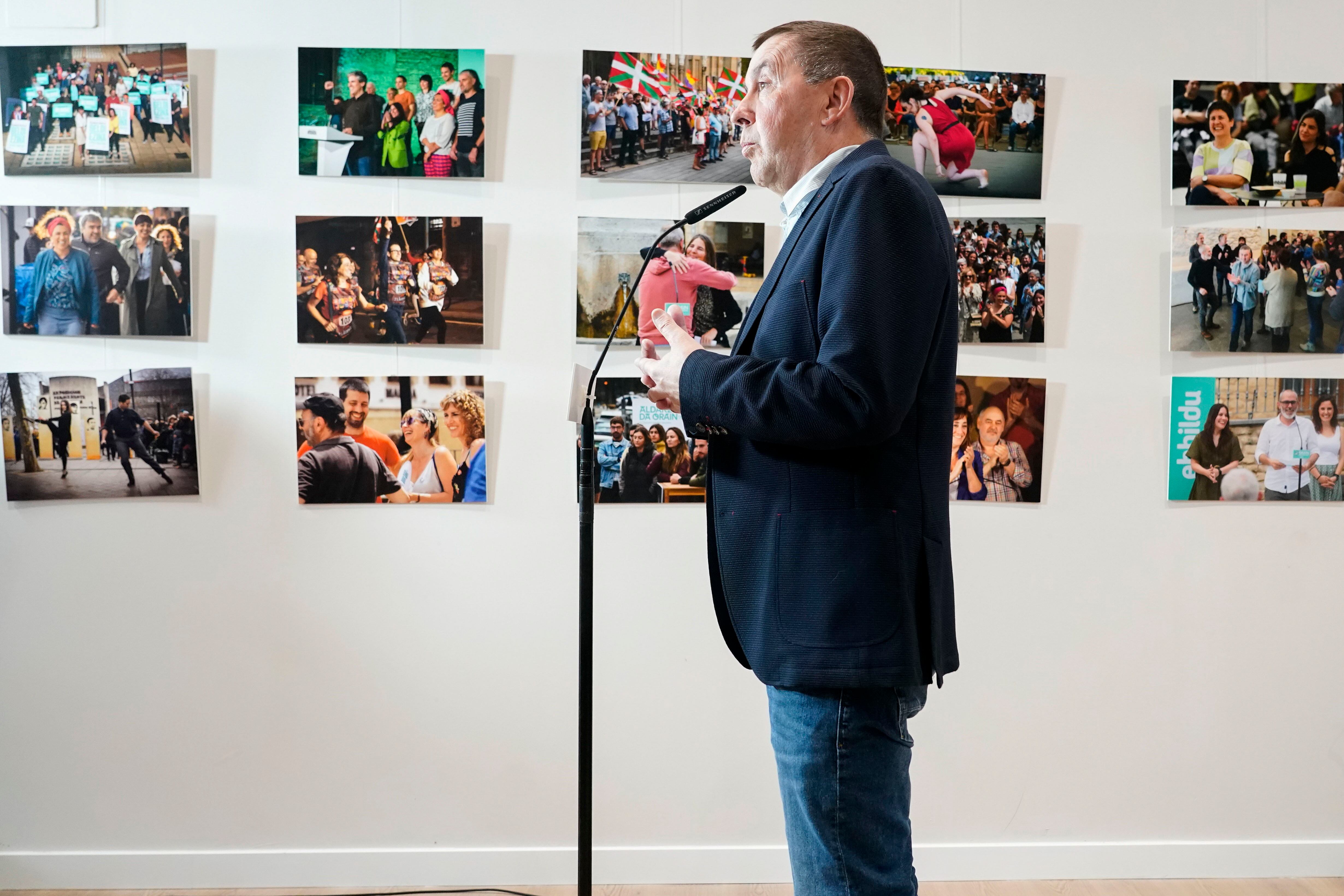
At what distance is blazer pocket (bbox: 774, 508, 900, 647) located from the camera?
3.36ft

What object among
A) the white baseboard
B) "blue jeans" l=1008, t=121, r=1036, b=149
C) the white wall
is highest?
"blue jeans" l=1008, t=121, r=1036, b=149

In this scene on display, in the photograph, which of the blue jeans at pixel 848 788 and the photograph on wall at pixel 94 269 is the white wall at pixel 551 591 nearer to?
the photograph on wall at pixel 94 269

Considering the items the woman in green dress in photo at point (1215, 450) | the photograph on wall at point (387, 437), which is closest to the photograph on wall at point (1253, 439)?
the woman in green dress in photo at point (1215, 450)

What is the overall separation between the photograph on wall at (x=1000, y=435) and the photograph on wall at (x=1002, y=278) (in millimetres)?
105

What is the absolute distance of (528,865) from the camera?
6.70 feet

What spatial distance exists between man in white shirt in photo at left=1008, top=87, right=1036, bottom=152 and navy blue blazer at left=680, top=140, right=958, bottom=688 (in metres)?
1.06

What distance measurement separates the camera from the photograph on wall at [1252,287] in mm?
2031

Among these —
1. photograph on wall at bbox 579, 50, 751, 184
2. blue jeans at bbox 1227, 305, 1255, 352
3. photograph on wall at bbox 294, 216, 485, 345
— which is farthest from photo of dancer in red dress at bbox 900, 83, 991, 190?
photograph on wall at bbox 294, 216, 485, 345

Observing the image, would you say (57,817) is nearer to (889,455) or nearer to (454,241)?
(454,241)

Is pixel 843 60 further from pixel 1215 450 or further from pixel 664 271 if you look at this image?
pixel 1215 450

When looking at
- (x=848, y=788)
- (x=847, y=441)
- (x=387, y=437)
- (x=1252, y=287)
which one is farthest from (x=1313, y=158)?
(x=387, y=437)

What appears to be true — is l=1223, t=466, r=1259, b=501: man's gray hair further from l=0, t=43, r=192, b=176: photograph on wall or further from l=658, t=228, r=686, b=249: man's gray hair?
l=0, t=43, r=192, b=176: photograph on wall

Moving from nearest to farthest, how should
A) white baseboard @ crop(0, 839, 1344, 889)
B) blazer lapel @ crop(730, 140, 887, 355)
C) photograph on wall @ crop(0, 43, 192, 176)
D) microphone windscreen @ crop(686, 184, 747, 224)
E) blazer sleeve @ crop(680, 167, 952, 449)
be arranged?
blazer sleeve @ crop(680, 167, 952, 449)
blazer lapel @ crop(730, 140, 887, 355)
microphone windscreen @ crop(686, 184, 747, 224)
photograph on wall @ crop(0, 43, 192, 176)
white baseboard @ crop(0, 839, 1344, 889)

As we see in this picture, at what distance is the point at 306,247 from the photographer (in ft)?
6.42
